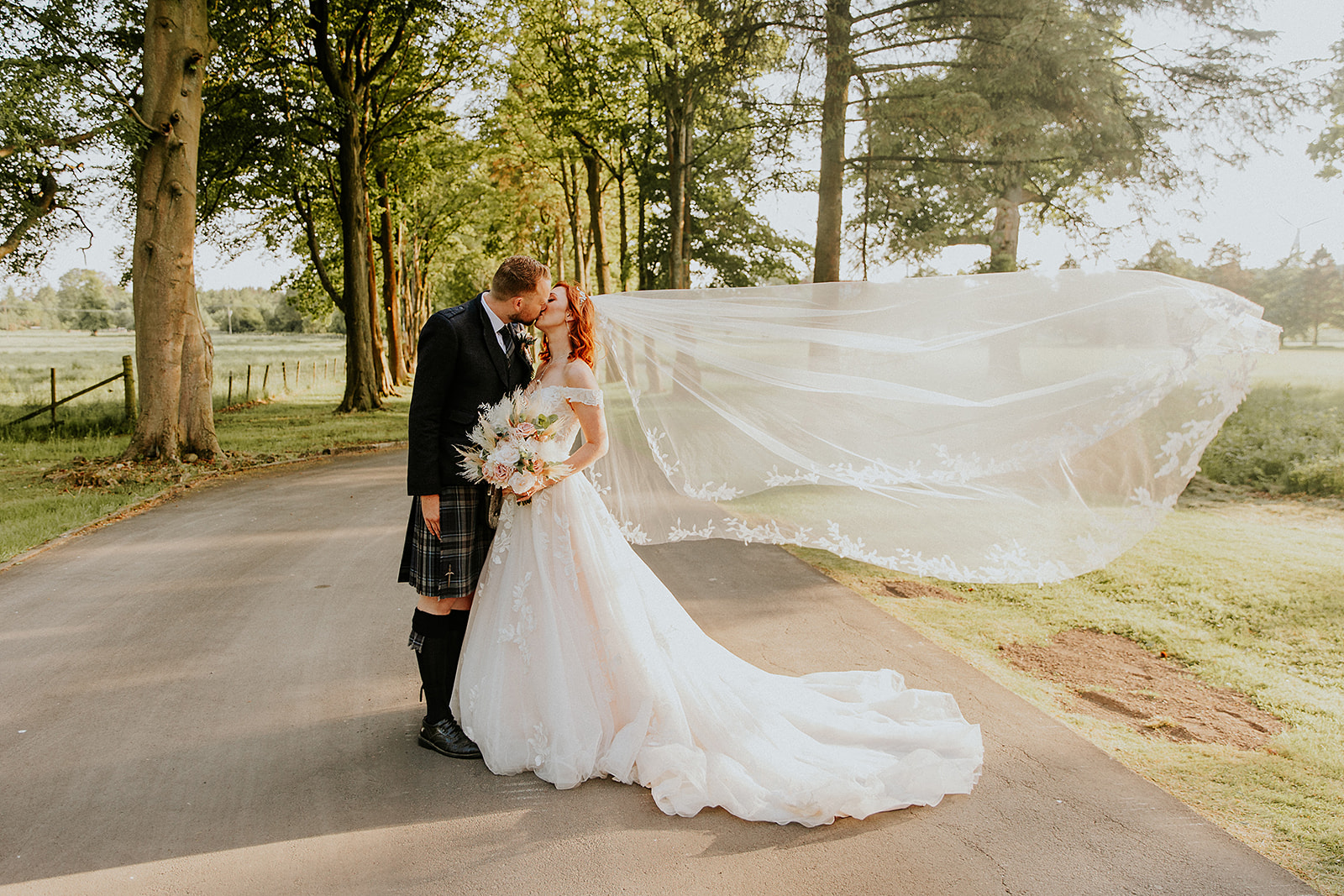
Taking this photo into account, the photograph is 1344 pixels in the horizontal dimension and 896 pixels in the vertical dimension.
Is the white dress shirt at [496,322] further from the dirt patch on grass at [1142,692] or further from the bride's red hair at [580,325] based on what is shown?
the dirt patch on grass at [1142,692]

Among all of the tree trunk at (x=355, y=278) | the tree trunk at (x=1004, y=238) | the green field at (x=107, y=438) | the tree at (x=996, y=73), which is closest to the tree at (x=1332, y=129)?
the tree at (x=996, y=73)

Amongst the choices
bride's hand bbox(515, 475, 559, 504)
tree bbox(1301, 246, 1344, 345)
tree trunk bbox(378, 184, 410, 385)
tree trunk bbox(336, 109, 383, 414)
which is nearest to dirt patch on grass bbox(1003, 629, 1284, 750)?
bride's hand bbox(515, 475, 559, 504)

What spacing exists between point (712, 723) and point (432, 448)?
1.85m

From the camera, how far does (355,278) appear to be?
21328 mm

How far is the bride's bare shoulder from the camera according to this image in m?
4.05

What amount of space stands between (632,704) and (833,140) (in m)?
10.6

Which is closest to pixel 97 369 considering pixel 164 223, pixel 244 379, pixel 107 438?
pixel 244 379

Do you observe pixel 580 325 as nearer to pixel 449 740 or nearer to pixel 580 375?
pixel 580 375

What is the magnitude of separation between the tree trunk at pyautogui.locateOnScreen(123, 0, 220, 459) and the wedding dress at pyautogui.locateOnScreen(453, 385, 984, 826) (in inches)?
414

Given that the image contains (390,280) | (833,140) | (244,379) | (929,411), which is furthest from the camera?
(244,379)

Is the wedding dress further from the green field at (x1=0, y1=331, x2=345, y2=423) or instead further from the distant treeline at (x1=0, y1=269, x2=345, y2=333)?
the distant treeline at (x1=0, y1=269, x2=345, y2=333)

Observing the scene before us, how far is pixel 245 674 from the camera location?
491 cm

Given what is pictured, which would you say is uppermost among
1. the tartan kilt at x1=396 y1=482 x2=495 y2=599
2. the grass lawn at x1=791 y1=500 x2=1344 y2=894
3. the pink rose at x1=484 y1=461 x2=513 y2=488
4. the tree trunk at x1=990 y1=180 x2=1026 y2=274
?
the tree trunk at x1=990 y1=180 x2=1026 y2=274

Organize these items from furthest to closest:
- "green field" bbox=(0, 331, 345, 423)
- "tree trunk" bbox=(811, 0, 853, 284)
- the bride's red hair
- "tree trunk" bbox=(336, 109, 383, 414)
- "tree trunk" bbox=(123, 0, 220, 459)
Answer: "tree trunk" bbox=(336, 109, 383, 414)
"green field" bbox=(0, 331, 345, 423)
"tree trunk" bbox=(123, 0, 220, 459)
"tree trunk" bbox=(811, 0, 853, 284)
the bride's red hair
